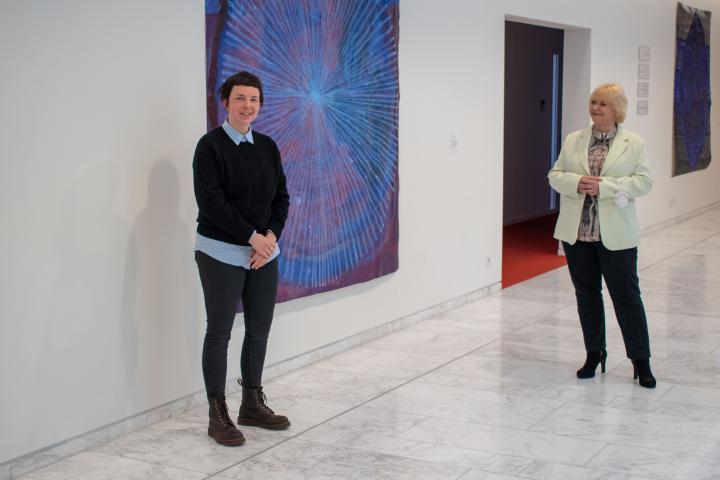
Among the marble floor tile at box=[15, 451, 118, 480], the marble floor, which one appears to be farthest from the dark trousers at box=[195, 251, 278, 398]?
the marble floor tile at box=[15, 451, 118, 480]

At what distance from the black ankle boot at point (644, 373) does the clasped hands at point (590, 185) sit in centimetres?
88

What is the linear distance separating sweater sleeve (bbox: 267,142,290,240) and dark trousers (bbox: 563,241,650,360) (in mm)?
1475

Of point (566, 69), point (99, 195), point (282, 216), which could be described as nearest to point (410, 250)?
point (282, 216)

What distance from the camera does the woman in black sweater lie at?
3.95 meters

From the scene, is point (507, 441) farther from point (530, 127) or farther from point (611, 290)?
point (530, 127)

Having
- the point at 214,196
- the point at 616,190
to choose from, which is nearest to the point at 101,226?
the point at 214,196

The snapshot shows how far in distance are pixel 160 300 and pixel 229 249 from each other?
536mm

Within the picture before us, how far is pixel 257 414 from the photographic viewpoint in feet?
14.1

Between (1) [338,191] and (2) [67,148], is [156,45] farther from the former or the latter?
(1) [338,191]

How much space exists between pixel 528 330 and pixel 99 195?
3094 millimetres

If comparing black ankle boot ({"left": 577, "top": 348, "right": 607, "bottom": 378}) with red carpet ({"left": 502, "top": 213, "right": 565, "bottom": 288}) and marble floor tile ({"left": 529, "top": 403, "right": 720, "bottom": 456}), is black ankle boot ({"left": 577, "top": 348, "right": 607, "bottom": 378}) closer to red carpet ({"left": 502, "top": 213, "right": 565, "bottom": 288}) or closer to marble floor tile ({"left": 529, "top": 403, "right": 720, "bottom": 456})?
marble floor tile ({"left": 529, "top": 403, "right": 720, "bottom": 456})

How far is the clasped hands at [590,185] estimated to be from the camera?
467 cm

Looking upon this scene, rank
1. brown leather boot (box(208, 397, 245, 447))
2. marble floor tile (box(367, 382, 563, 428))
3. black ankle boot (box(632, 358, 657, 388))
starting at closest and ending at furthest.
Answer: brown leather boot (box(208, 397, 245, 447)), marble floor tile (box(367, 382, 563, 428)), black ankle boot (box(632, 358, 657, 388))

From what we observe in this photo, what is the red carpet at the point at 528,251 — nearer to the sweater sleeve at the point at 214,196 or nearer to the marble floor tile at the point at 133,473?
the sweater sleeve at the point at 214,196
